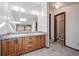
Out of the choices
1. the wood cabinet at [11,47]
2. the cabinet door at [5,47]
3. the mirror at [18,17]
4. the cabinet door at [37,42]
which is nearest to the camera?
the cabinet door at [5,47]

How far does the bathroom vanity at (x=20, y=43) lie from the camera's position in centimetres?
228

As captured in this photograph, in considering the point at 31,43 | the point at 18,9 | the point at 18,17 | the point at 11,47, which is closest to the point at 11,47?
the point at 11,47

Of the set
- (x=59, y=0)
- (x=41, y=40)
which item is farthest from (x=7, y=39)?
(x=59, y=0)

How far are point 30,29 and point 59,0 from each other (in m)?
1.20

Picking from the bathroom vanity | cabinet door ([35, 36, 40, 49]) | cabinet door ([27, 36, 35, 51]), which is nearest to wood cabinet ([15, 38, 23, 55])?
the bathroom vanity

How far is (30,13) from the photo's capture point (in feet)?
9.65

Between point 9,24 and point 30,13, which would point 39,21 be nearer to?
point 30,13

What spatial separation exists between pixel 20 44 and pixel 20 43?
0.08 ft

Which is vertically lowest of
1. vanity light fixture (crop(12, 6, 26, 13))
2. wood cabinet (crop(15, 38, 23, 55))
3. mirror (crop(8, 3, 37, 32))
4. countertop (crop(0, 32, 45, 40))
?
wood cabinet (crop(15, 38, 23, 55))

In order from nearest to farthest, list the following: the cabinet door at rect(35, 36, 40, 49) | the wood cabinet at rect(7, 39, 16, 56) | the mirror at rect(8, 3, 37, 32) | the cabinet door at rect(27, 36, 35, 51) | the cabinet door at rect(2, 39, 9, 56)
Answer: the cabinet door at rect(2, 39, 9, 56), the wood cabinet at rect(7, 39, 16, 56), the mirror at rect(8, 3, 37, 32), the cabinet door at rect(27, 36, 35, 51), the cabinet door at rect(35, 36, 40, 49)

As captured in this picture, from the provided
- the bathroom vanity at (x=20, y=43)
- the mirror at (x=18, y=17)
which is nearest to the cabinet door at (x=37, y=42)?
the bathroom vanity at (x=20, y=43)

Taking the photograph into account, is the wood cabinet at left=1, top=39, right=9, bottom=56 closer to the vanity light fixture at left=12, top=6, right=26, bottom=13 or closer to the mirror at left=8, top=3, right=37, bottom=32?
the mirror at left=8, top=3, right=37, bottom=32

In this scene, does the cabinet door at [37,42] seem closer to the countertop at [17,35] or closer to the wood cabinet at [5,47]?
the countertop at [17,35]

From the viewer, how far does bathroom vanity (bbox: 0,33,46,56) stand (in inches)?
89.8
